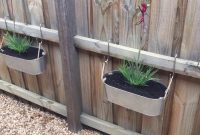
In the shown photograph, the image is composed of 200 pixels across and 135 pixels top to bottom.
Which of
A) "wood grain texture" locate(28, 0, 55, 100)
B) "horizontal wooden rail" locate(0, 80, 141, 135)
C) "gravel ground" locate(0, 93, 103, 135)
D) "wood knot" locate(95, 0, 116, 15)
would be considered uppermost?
"wood knot" locate(95, 0, 116, 15)

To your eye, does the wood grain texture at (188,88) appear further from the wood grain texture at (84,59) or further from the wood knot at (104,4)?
the wood grain texture at (84,59)

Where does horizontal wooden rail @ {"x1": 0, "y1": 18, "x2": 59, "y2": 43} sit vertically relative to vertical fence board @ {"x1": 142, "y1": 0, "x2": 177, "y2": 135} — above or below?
below

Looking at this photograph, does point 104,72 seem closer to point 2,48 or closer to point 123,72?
point 123,72

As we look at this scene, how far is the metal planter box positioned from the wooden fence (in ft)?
0.55

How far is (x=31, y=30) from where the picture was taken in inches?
81.1

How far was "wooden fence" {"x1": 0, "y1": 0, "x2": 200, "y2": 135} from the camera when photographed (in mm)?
1417

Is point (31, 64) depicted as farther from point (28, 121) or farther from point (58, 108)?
point (28, 121)

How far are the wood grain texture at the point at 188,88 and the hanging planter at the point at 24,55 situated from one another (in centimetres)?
98

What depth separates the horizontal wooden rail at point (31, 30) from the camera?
6.40 ft

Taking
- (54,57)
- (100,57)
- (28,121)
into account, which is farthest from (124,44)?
(28,121)

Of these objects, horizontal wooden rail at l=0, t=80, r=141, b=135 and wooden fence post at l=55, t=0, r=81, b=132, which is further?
horizontal wooden rail at l=0, t=80, r=141, b=135

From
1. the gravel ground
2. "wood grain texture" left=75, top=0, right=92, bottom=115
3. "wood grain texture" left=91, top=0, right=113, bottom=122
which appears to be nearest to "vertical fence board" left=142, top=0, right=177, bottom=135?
"wood grain texture" left=91, top=0, right=113, bottom=122

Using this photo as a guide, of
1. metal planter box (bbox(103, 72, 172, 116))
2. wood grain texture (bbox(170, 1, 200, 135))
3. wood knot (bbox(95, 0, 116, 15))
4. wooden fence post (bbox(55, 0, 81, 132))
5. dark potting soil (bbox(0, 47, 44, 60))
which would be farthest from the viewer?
dark potting soil (bbox(0, 47, 44, 60))

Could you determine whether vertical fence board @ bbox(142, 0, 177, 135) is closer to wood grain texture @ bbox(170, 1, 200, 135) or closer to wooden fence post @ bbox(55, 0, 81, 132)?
wood grain texture @ bbox(170, 1, 200, 135)
